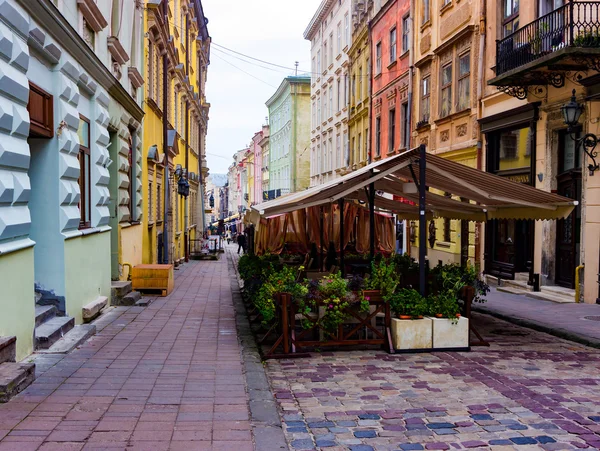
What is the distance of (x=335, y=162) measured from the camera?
128ft

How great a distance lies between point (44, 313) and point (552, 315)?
344 inches

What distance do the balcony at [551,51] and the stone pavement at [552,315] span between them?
4.71 meters

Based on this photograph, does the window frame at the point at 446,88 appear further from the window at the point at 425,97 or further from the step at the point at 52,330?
the step at the point at 52,330

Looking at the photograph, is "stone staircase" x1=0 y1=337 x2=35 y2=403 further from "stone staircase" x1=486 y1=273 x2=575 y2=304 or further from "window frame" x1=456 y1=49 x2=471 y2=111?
"window frame" x1=456 y1=49 x2=471 y2=111

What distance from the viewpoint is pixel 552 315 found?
1206 cm

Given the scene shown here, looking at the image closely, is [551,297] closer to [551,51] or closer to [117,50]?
[551,51]

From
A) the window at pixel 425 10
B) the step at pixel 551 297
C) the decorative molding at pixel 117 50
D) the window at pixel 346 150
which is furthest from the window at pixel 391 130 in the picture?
the decorative molding at pixel 117 50

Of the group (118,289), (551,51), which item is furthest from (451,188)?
(118,289)

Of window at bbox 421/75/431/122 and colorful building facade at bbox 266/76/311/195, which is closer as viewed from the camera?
window at bbox 421/75/431/122

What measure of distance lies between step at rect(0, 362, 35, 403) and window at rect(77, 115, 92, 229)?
437 centimetres

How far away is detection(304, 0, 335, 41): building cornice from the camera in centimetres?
4066

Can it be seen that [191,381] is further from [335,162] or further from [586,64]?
[335,162]

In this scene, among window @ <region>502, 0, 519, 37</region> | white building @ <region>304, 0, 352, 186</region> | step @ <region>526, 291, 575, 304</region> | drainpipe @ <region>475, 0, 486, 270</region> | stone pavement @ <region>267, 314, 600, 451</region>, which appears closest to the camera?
stone pavement @ <region>267, 314, 600, 451</region>

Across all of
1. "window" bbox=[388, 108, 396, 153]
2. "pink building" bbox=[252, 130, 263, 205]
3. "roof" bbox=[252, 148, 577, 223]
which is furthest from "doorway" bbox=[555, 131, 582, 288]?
"pink building" bbox=[252, 130, 263, 205]
